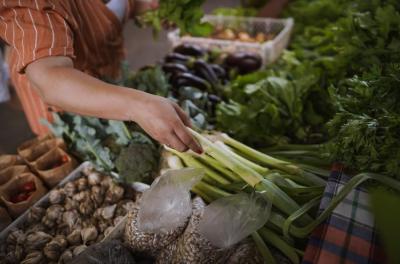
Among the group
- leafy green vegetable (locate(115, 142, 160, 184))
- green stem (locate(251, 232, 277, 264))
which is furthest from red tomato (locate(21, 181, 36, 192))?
green stem (locate(251, 232, 277, 264))

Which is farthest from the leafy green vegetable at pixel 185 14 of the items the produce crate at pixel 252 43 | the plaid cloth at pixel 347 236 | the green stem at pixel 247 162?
the plaid cloth at pixel 347 236

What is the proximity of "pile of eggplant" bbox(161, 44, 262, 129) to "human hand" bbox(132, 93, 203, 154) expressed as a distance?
1.81 ft

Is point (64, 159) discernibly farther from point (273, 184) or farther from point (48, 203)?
point (273, 184)

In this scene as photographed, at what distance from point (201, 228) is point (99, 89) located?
50 centimetres

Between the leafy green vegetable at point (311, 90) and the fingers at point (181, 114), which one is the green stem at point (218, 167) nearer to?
the fingers at point (181, 114)

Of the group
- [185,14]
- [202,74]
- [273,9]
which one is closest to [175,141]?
[185,14]

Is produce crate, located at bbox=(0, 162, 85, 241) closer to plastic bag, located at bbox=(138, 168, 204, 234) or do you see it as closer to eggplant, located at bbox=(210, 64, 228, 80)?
plastic bag, located at bbox=(138, 168, 204, 234)

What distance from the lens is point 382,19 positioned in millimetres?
1593

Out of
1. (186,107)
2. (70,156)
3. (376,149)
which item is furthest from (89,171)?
(376,149)

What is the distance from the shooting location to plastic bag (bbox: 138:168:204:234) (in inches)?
41.6

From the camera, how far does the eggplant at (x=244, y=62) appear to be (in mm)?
2330

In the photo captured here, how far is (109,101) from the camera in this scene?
990 mm

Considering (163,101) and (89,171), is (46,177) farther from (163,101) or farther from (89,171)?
(163,101)

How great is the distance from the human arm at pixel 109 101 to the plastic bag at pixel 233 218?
204 mm
